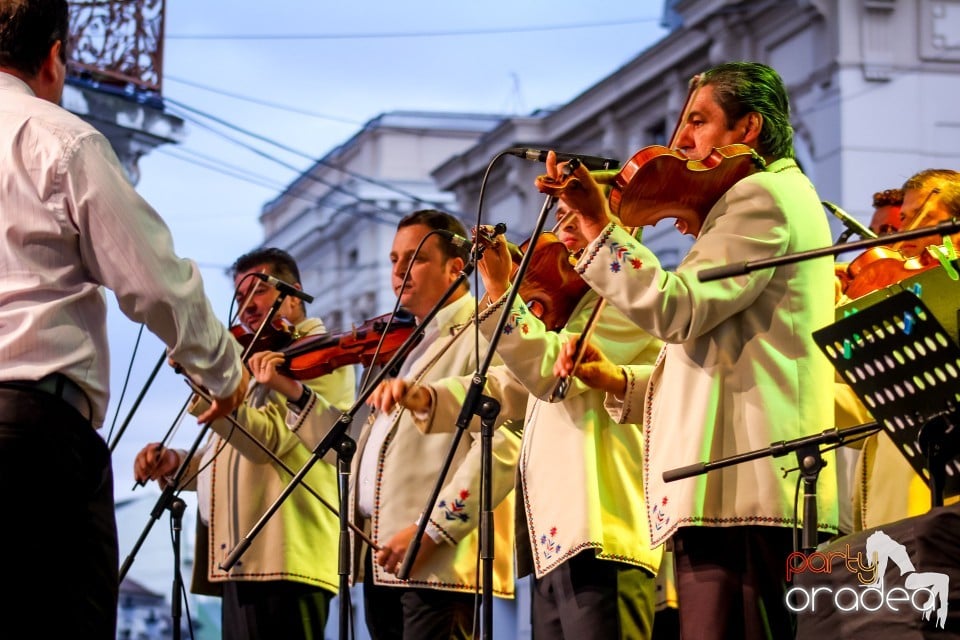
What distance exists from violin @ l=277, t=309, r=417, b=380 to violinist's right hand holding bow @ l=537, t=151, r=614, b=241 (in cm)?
158

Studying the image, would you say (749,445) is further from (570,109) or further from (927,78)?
(570,109)

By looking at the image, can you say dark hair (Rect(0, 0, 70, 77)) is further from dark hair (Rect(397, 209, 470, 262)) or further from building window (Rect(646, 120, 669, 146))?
building window (Rect(646, 120, 669, 146))

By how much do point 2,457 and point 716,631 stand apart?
130cm

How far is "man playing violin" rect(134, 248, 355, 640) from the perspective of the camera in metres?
4.29

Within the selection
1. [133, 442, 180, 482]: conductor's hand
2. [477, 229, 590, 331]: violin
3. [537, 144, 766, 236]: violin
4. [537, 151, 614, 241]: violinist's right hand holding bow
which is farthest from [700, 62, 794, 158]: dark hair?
[133, 442, 180, 482]: conductor's hand

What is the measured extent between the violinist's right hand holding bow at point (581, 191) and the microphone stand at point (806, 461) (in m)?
0.55

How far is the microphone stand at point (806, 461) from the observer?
8.14ft

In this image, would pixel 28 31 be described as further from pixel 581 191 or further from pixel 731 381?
pixel 731 381

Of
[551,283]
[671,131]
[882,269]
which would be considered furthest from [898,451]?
[671,131]

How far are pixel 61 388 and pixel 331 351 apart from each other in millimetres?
2162

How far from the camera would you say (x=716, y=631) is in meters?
2.55

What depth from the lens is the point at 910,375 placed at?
217 centimetres

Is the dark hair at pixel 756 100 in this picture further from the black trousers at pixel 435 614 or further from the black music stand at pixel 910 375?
the black trousers at pixel 435 614

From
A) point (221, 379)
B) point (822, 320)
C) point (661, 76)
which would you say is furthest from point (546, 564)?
point (661, 76)
